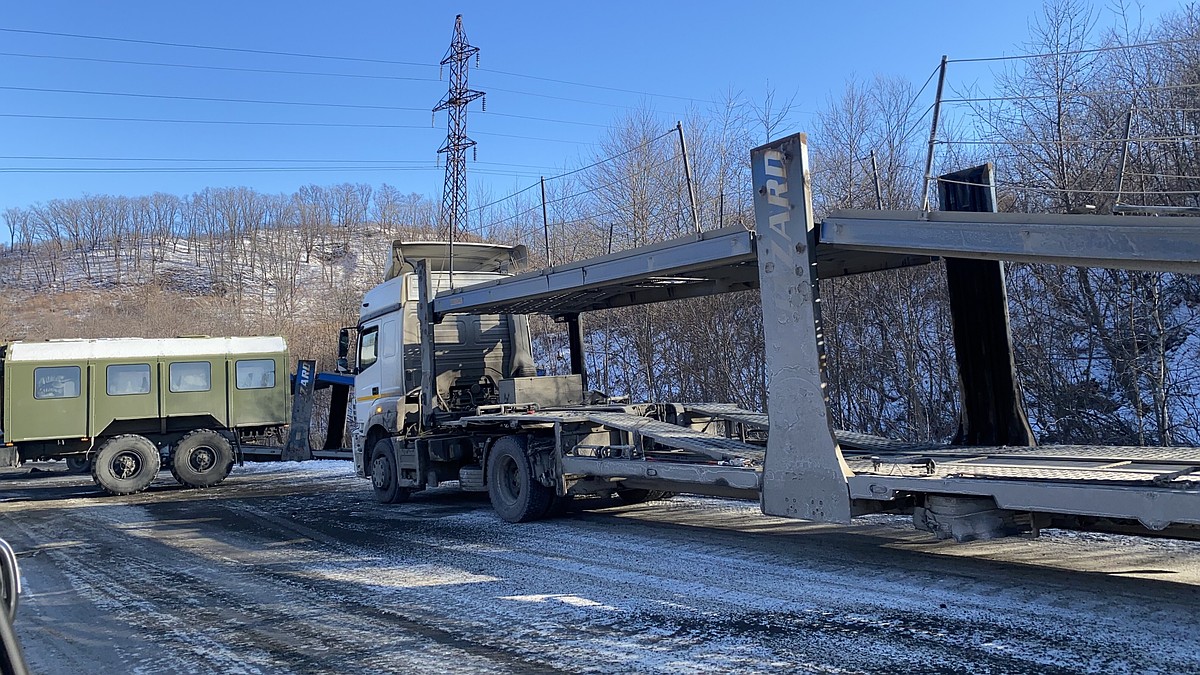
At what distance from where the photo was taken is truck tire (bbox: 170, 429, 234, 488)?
16141 millimetres

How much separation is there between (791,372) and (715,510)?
420 cm

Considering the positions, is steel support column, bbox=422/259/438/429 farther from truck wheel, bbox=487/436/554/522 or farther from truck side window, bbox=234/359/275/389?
truck side window, bbox=234/359/275/389

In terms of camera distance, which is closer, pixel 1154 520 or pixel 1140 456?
pixel 1154 520

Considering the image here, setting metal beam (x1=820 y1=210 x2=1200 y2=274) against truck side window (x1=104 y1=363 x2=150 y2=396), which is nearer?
metal beam (x1=820 y1=210 x2=1200 y2=274)

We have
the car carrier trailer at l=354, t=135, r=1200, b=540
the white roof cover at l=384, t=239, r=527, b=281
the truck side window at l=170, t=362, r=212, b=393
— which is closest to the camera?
the car carrier trailer at l=354, t=135, r=1200, b=540

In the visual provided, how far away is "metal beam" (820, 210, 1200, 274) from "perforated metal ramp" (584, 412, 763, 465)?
206 cm

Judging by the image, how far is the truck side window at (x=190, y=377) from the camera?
16578 millimetres

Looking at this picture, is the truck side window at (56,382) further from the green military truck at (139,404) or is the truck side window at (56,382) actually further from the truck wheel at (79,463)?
the truck wheel at (79,463)

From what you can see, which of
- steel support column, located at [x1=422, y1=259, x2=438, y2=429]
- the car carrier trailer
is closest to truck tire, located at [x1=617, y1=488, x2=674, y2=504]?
the car carrier trailer

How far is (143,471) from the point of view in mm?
15812

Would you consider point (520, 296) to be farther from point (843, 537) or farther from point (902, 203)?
point (902, 203)

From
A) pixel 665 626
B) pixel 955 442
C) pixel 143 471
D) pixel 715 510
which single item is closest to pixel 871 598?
pixel 665 626

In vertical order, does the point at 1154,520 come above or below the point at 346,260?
below

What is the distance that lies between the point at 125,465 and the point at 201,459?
1.29 meters
